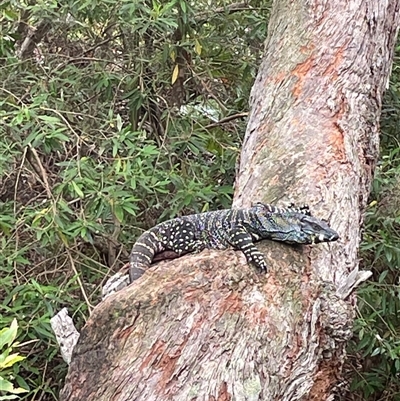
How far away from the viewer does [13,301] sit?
370 centimetres

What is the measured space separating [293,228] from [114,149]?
1.30 metres

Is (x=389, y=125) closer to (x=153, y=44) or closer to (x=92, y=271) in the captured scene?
(x=153, y=44)

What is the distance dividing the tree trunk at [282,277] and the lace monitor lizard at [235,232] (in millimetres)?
67

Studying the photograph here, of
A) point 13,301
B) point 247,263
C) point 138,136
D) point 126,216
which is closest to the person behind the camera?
point 247,263

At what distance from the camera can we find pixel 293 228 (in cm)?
287

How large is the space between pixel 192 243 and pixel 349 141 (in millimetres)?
903

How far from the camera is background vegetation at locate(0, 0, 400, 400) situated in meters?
3.79

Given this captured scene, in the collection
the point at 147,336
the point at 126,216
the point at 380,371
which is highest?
the point at 147,336

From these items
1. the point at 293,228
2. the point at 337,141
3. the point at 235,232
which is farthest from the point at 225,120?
the point at 293,228

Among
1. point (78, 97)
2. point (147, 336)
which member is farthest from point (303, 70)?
point (147, 336)

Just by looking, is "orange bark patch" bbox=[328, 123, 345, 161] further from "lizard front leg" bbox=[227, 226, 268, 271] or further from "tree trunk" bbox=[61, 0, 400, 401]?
"lizard front leg" bbox=[227, 226, 268, 271]

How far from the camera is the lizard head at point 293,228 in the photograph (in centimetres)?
290

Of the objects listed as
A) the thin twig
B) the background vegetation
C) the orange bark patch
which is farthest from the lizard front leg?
the thin twig

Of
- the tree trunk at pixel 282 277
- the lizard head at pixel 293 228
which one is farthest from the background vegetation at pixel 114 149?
the lizard head at pixel 293 228
